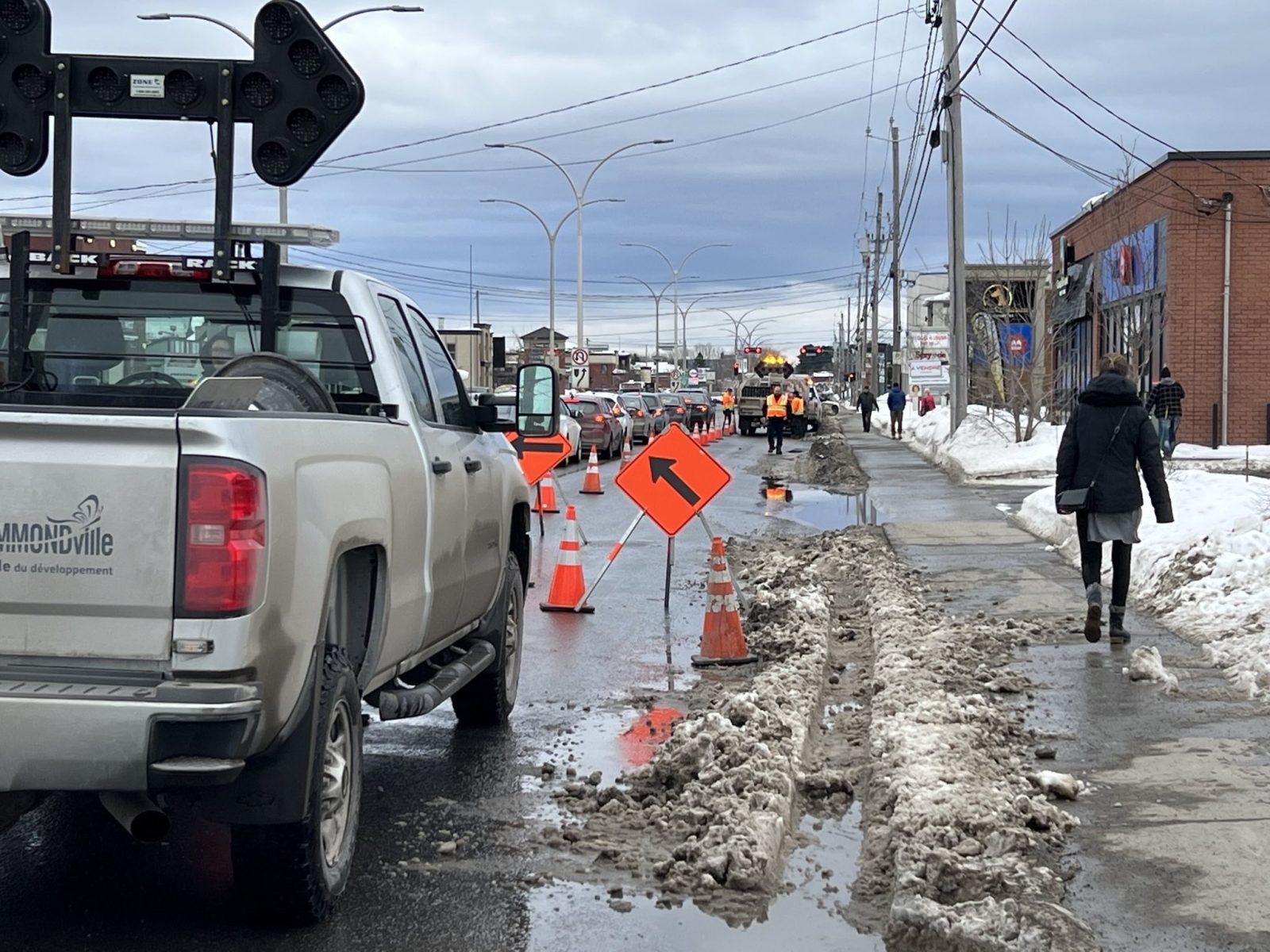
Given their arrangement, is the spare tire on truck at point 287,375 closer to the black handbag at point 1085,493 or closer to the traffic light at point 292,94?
the traffic light at point 292,94

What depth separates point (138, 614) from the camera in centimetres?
422

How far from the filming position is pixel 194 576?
13.8 feet

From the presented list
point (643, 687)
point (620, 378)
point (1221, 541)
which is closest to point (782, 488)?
point (1221, 541)

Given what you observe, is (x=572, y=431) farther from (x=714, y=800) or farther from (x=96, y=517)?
(x=96, y=517)

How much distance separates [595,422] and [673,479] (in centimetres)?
2474

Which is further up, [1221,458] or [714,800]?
[1221,458]

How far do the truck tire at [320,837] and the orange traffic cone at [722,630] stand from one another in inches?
203

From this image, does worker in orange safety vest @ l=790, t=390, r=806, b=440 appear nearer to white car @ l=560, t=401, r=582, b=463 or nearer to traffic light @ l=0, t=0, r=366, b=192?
white car @ l=560, t=401, r=582, b=463

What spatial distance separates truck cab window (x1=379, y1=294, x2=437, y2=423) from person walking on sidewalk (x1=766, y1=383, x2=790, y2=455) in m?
32.8

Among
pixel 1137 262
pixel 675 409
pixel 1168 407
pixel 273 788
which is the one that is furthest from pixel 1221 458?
pixel 675 409

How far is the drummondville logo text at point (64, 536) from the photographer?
421 centimetres

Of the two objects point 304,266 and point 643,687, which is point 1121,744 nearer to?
point 643,687

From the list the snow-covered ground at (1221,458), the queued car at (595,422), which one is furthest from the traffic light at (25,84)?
the queued car at (595,422)

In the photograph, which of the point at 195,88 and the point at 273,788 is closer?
the point at 273,788
